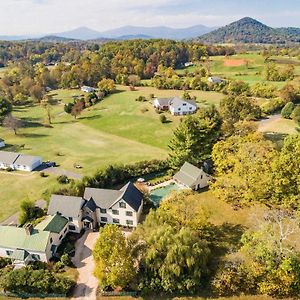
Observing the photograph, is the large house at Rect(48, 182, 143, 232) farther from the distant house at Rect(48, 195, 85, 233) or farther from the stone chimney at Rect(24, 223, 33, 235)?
the stone chimney at Rect(24, 223, 33, 235)

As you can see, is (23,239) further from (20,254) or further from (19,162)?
(19,162)

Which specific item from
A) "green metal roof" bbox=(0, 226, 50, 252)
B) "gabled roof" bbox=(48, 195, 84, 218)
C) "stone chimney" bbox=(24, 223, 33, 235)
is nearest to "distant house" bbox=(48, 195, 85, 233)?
"gabled roof" bbox=(48, 195, 84, 218)

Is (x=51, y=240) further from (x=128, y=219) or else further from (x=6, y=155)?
(x=6, y=155)

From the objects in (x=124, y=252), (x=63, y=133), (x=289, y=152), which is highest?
(x=289, y=152)

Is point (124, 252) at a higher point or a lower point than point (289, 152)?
lower

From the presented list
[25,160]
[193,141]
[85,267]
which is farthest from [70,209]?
[25,160]

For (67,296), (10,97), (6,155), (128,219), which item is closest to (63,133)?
(6,155)

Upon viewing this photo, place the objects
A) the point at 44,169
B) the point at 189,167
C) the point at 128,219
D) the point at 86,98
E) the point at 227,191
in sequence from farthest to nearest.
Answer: the point at 86,98
the point at 44,169
the point at 189,167
the point at 227,191
the point at 128,219

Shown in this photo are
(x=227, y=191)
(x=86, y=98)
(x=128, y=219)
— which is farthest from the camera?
(x=86, y=98)
